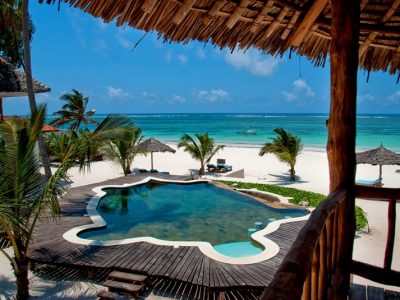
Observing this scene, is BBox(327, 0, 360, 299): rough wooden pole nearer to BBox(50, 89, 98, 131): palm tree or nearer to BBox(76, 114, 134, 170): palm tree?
BBox(76, 114, 134, 170): palm tree

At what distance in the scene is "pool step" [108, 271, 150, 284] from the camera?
4.85 metres

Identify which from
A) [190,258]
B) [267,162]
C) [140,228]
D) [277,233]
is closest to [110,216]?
[140,228]

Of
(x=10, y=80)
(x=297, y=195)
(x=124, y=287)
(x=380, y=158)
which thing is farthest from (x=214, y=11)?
(x=380, y=158)

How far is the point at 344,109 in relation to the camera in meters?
2.17

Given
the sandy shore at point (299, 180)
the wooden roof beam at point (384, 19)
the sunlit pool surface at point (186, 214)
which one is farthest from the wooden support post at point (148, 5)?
the sunlit pool surface at point (186, 214)

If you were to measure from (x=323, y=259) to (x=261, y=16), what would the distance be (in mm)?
1898

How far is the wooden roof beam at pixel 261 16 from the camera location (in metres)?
2.39

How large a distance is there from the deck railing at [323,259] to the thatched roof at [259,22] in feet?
4.79

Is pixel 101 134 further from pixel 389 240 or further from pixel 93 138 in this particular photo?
pixel 389 240

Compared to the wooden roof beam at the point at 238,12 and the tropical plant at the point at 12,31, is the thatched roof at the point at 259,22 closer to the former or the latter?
the wooden roof beam at the point at 238,12

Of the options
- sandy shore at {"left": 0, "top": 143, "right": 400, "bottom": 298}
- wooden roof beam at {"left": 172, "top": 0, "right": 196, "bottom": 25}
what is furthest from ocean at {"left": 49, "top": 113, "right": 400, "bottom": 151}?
wooden roof beam at {"left": 172, "top": 0, "right": 196, "bottom": 25}

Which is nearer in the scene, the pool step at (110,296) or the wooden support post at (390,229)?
the wooden support post at (390,229)

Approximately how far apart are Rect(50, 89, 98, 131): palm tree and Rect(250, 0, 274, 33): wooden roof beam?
68.7 feet

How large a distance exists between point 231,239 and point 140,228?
2.24 metres
